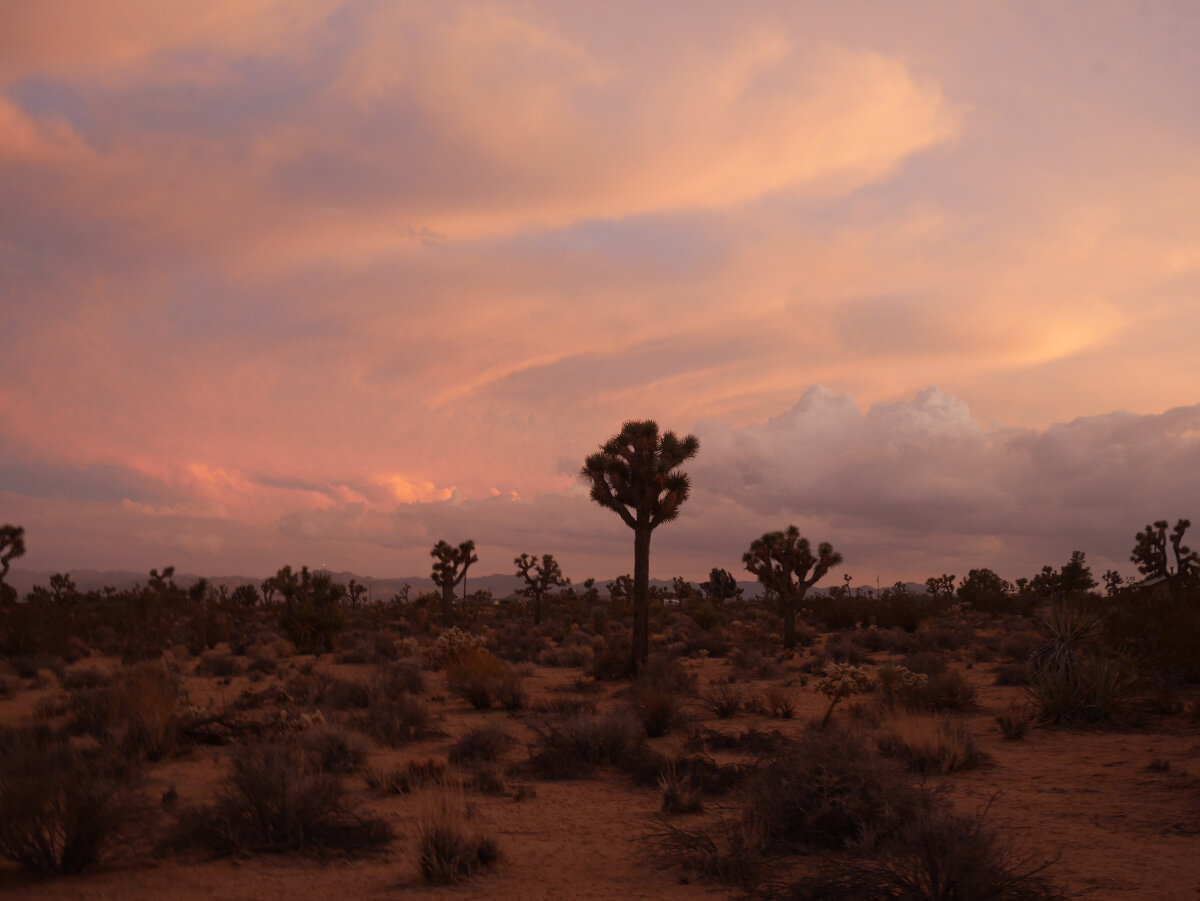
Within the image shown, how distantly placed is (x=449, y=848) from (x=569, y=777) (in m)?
4.08

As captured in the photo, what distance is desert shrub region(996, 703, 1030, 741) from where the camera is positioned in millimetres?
13055

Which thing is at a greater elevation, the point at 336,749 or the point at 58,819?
the point at 58,819

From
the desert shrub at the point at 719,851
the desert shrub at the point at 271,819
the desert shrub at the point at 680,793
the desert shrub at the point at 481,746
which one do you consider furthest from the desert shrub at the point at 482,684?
the desert shrub at the point at 719,851

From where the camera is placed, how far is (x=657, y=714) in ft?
44.8

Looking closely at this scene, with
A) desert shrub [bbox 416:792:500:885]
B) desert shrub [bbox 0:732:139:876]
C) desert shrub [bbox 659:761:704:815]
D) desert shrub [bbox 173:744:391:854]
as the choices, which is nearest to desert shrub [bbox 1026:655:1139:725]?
desert shrub [bbox 659:761:704:815]

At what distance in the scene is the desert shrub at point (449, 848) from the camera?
7.02 meters

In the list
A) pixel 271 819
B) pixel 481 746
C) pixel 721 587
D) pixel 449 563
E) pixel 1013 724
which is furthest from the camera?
pixel 721 587

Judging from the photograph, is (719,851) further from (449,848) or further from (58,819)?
(58,819)

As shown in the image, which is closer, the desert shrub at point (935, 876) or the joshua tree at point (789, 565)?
the desert shrub at point (935, 876)

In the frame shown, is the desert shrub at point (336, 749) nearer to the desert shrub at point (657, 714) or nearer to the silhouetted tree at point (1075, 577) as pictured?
the desert shrub at point (657, 714)

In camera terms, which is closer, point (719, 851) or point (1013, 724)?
point (719, 851)

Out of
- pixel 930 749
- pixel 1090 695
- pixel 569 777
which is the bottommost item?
pixel 569 777

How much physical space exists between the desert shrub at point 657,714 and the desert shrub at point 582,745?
128cm

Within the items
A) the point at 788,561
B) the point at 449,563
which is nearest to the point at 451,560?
the point at 449,563
